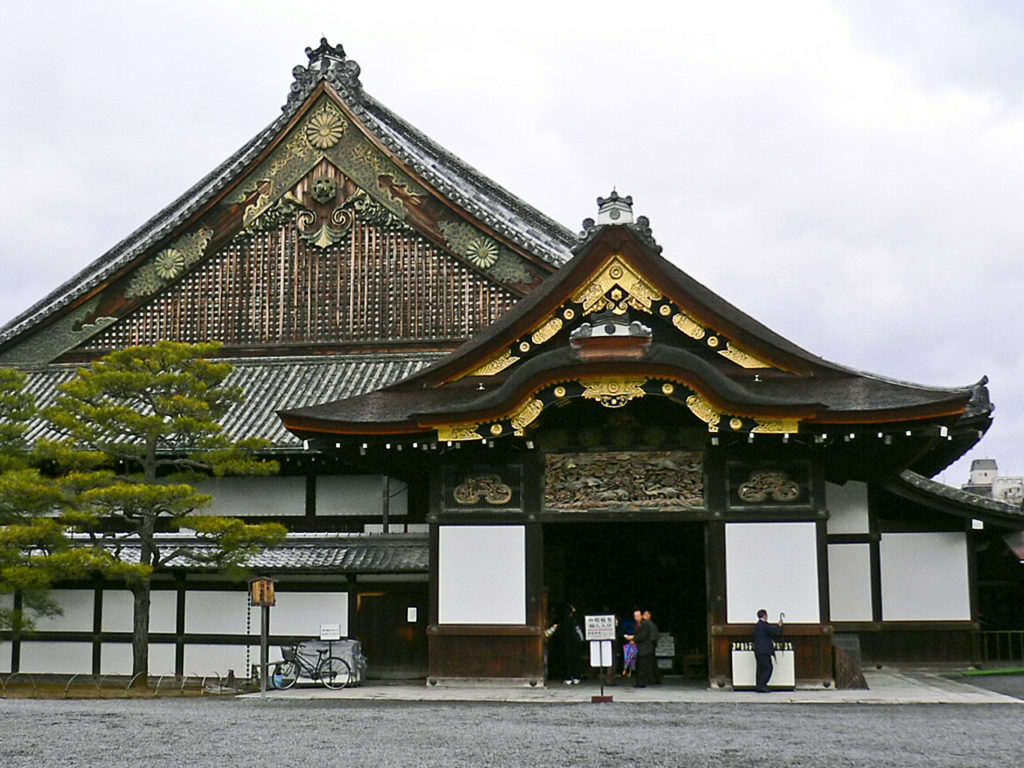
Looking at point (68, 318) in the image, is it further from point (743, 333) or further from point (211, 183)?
point (743, 333)

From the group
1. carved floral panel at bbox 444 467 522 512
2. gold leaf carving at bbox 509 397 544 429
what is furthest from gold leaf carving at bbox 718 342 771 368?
carved floral panel at bbox 444 467 522 512

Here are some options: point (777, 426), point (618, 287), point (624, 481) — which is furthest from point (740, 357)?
point (624, 481)

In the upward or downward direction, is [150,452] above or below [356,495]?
above

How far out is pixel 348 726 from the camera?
14.1 metres

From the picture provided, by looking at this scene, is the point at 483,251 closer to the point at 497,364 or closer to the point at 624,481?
the point at 497,364

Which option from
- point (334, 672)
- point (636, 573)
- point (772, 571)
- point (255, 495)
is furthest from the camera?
point (636, 573)

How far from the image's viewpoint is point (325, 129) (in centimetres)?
2895

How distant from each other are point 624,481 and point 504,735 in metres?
7.02

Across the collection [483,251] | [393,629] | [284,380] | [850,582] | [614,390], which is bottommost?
[393,629]

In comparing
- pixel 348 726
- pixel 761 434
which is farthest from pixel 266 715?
pixel 761 434

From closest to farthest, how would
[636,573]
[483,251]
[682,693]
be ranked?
[682,693] → [636,573] → [483,251]

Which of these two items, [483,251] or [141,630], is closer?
[141,630]

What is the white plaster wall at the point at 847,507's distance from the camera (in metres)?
23.0

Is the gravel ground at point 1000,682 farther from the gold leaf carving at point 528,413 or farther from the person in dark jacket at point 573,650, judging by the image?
the gold leaf carving at point 528,413
